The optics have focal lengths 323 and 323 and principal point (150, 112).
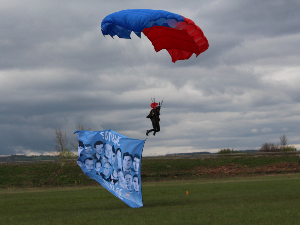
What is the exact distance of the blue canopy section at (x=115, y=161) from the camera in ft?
55.0

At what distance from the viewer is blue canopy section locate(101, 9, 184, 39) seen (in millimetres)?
18000

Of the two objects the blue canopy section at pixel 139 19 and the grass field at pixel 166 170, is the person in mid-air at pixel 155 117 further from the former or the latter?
the grass field at pixel 166 170

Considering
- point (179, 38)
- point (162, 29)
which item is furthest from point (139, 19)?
point (179, 38)

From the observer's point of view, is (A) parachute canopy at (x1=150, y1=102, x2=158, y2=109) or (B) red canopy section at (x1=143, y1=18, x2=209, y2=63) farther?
(A) parachute canopy at (x1=150, y1=102, x2=158, y2=109)

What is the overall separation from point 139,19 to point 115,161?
8.05 m

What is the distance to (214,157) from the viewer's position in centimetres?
5525

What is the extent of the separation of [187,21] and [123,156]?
8565mm

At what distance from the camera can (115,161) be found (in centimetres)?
1756

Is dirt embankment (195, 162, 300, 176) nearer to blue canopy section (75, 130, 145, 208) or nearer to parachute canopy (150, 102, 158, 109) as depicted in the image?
parachute canopy (150, 102, 158, 109)

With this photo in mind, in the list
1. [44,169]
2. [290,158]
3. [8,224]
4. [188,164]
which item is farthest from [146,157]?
[8,224]

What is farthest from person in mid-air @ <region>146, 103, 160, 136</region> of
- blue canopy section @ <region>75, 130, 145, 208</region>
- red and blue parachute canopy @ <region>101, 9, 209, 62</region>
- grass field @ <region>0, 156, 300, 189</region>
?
grass field @ <region>0, 156, 300, 189</region>

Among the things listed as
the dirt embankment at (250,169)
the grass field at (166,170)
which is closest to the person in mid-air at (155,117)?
the grass field at (166,170)

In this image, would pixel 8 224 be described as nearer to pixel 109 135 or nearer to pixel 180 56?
pixel 109 135

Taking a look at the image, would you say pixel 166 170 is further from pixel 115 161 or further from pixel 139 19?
pixel 139 19
